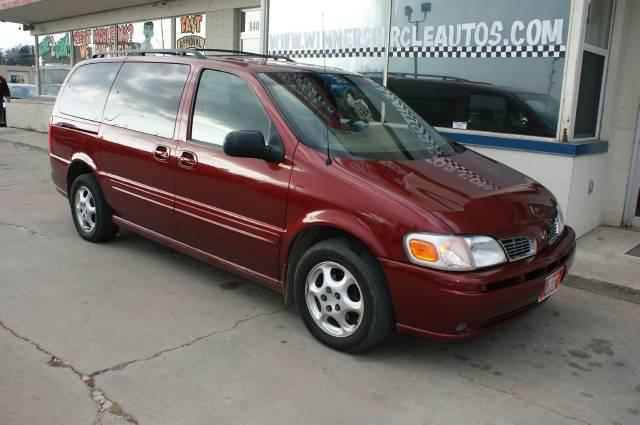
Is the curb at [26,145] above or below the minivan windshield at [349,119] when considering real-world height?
below

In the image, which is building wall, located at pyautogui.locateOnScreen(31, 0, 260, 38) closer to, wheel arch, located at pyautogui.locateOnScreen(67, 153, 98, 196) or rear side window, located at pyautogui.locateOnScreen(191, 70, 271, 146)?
wheel arch, located at pyautogui.locateOnScreen(67, 153, 98, 196)

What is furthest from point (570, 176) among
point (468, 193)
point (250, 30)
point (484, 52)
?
point (250, 30)

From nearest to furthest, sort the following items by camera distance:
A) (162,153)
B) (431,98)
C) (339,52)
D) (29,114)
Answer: (162,153) → (431,98) → (339,52) → (29,114)

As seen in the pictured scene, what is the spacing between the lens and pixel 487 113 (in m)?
6.42

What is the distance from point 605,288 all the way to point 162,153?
12.5 ft

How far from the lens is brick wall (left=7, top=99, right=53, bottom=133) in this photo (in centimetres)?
1606

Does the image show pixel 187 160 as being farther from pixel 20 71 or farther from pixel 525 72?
pixel 20 71

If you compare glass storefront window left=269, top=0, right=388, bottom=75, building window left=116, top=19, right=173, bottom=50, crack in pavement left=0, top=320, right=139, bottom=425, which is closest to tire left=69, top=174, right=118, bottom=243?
crack in pavement left=0, top=320, right=139, bottom=425

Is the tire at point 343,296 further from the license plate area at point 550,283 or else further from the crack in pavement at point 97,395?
the crack in pavement at point 97,395

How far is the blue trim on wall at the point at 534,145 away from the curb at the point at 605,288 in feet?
4.31

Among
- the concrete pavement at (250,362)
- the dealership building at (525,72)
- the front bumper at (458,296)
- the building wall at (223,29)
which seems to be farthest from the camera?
the building wall at (223,29)

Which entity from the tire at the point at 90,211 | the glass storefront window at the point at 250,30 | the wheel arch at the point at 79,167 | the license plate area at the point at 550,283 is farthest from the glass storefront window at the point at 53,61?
the license plate area at the point at 550,283

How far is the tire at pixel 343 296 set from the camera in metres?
3.38

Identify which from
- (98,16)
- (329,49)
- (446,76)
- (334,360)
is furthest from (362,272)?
(98,16)
